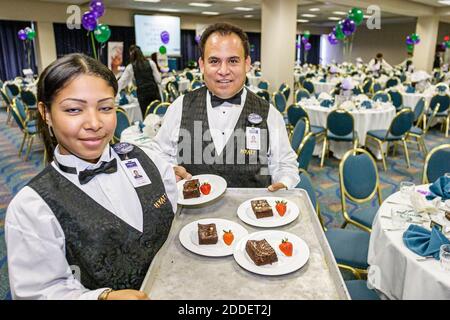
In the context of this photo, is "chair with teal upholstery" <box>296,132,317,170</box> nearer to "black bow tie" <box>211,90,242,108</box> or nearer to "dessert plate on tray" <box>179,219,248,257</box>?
"black bow tie" <box>211,90,242,108</box>

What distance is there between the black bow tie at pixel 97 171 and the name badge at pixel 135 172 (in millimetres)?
52

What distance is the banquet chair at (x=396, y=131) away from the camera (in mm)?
4395

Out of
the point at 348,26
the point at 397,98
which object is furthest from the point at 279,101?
the point at 348,26

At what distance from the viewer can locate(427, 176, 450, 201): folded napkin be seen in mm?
2055

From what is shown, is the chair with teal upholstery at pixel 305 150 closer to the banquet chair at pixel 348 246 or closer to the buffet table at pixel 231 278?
the banquet chair at pixel 348 246

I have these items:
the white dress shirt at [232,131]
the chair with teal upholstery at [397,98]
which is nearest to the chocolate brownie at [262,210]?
the white dress shirt at [232,131]

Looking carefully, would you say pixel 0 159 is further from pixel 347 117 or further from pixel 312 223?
pixel 312 223

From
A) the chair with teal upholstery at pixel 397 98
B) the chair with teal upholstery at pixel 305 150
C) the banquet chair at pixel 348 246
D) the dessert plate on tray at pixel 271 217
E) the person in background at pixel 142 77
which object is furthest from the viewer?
the chair with teal upholstery at pixel 397 98

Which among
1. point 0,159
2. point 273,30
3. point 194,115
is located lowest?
point 0,159

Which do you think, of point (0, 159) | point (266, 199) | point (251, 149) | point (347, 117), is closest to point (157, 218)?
point (266, 199)

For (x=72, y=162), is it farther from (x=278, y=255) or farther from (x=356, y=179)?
(x=356, y=179)

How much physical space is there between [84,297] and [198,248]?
1.08 feet

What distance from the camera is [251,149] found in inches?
69.7

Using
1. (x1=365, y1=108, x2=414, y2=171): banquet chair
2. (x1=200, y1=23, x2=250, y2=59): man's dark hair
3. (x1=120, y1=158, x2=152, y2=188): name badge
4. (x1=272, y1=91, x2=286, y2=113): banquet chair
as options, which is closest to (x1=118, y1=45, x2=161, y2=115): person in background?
(x1=272, y1=91, x2=286, y2=113): banquet chair
